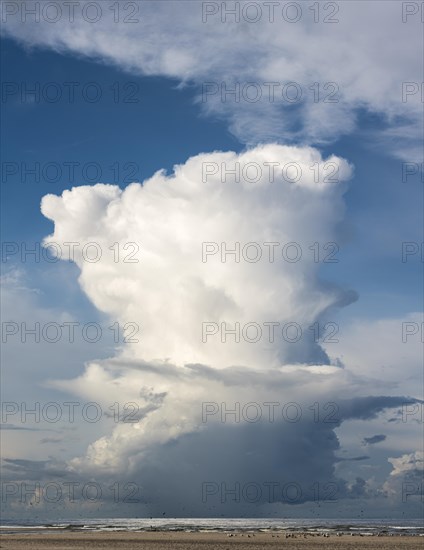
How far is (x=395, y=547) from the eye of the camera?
10312 cm

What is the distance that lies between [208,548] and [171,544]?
1191 centimetres

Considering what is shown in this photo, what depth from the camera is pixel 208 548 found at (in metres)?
97.9

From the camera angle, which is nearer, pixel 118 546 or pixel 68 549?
pixel 68 549

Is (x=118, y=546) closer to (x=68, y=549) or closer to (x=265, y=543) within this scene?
(x=68, y=549)

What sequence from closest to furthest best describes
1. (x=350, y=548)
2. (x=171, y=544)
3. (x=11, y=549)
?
(x=11, y=549), (x=350, y=548), (x=171, y=544)

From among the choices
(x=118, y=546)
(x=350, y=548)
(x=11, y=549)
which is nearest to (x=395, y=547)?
(x=350, y=548)

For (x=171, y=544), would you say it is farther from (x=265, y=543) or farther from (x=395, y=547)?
(x=395, y=547)

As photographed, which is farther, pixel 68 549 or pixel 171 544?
pixel 171 544

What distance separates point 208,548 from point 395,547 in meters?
30.9

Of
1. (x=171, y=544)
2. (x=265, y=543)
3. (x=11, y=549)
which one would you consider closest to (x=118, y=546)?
(x=171, y=544)

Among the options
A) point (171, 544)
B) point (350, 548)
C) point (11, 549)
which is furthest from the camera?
point (171, 544)

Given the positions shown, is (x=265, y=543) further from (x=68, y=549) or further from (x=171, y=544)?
(x=68, y=549)

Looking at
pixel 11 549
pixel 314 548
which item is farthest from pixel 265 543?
pixel 11 549

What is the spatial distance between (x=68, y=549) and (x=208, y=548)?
2128cm
